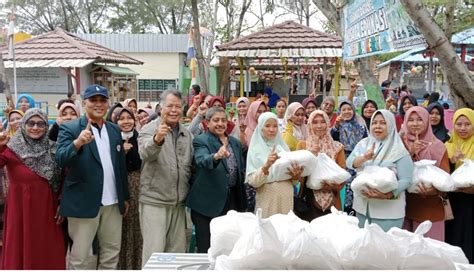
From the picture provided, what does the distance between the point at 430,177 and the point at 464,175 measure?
0.31 meters

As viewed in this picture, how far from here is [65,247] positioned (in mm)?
3807

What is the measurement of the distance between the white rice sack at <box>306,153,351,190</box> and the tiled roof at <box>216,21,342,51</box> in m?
7.41

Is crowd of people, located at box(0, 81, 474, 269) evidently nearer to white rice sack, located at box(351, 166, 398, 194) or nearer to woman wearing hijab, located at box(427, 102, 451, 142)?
white rice sack, located at box(351, 166, 398, 194)

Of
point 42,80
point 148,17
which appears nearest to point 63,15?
→ point 148,17

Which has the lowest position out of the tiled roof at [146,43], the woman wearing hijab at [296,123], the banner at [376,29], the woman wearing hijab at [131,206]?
the woman wearing hijab at [131,206]

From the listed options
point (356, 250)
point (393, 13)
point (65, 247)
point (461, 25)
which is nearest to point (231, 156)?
point (65, 247)

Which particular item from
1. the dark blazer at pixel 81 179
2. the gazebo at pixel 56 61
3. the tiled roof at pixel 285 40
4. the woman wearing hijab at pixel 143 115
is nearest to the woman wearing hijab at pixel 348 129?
the woman wearing hijab at pixel 143 115

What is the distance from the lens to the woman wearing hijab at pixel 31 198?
3604 millimetres

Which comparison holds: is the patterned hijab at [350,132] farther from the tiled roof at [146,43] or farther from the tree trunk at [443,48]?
the tiled roof at [146,43]

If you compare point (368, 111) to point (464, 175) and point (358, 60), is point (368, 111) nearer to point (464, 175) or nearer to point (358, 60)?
point (464, 175)

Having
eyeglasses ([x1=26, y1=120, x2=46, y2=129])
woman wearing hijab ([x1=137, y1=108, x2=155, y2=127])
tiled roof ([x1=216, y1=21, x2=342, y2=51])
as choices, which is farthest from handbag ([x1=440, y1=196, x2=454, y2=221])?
tiled roof ([x1=216, y1=21, x2=342, y2=51])

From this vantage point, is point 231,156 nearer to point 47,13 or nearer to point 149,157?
point 149,157

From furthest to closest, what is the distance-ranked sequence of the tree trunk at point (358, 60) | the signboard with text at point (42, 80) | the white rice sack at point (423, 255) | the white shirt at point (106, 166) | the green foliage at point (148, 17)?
1. the green foliage at point (148, 17)
2. the signboard with text at point (42, 80)
3. the tree trunk at point (358, 60)
4. the white shirt at point (106, 166)
5. the white rice sack at point (423, 255)

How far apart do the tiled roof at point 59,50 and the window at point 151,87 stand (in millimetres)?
9826
